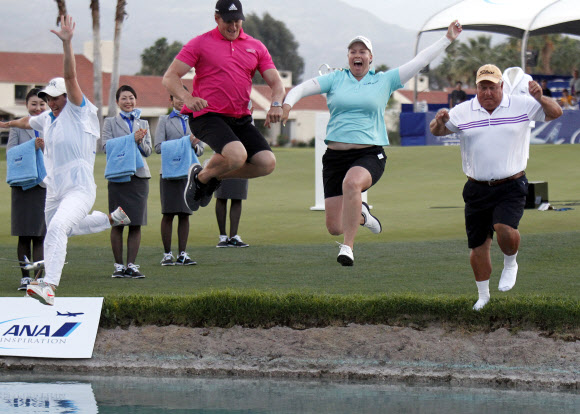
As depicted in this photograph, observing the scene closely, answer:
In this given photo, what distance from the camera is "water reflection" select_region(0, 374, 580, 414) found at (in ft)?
24.0

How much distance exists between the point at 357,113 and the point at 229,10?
155 cm

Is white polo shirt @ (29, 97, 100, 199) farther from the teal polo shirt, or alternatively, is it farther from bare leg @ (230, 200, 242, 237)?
bare leg @ (230, 200, 242, 237)

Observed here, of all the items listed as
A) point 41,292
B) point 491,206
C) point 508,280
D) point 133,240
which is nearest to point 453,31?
point 491,206

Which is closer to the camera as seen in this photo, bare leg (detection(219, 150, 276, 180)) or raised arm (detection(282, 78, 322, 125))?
raised arm (detection(282, 78, 322, 125))

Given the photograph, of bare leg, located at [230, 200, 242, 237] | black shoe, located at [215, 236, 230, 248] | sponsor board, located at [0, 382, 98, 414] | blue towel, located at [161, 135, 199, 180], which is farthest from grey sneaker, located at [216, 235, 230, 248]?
sponsor board, located at [0, 382, 98, 414]

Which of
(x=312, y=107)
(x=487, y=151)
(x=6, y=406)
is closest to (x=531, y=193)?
(x=487, y=151)

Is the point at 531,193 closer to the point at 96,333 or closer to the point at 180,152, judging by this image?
the point at 180,152

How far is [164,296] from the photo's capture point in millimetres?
9391

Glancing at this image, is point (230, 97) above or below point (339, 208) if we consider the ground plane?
above

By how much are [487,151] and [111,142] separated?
4665 mm

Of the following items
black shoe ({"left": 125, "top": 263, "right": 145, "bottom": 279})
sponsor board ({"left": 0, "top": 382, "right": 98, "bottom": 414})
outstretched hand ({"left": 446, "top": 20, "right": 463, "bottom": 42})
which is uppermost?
outstretched hand ({"left": 446, "top": 20, "right": 463, "bottom": 42})

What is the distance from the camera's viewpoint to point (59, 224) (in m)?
8.77

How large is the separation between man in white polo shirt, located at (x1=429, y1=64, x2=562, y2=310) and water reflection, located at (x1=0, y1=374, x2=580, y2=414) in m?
1.39

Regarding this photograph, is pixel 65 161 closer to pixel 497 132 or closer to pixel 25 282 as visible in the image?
pixel 25 282
